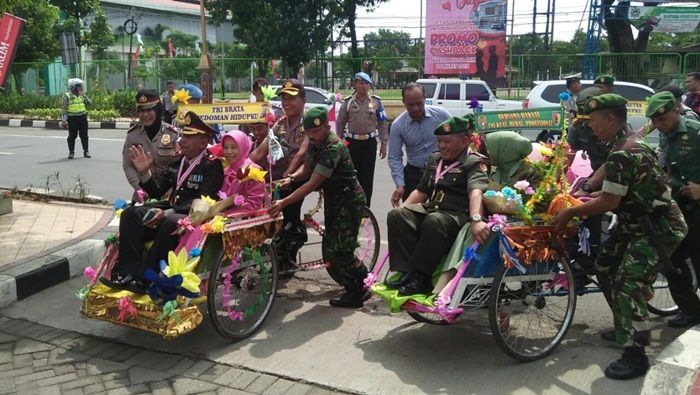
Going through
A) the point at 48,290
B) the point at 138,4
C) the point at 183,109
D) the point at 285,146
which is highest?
the point at 138,4

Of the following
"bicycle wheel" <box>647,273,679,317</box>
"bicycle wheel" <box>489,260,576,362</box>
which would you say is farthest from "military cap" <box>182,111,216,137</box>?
"bicycle wheel" <box>647,273,679,317</box>

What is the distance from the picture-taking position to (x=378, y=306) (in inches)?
185

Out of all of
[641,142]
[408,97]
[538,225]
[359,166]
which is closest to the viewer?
[641,142]

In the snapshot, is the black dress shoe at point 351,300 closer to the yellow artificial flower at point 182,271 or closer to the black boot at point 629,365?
the yellow artificial flower at point 182,271

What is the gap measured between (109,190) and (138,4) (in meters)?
52.8

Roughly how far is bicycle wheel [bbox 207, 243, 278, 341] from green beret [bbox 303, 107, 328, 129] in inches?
35.3

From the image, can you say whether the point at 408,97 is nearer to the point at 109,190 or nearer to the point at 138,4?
the point at 109,190

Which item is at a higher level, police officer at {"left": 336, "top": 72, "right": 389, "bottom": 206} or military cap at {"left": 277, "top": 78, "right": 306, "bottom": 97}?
military cap at {"left": 277, "top": 78, "right": 306, "bottom": 97}

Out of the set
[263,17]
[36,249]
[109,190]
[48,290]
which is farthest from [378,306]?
[263,17]

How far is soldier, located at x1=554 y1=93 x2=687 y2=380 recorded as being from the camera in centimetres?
337

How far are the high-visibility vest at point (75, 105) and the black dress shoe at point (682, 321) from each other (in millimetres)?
11871

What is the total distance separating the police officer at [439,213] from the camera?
373 cm

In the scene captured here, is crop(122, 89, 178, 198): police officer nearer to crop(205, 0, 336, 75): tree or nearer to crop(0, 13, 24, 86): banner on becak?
crop(0, 13, 24, 86): banner on becak

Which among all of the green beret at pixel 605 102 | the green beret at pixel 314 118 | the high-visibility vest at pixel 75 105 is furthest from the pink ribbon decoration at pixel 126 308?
the high-visibility vest at pixel 75 105
